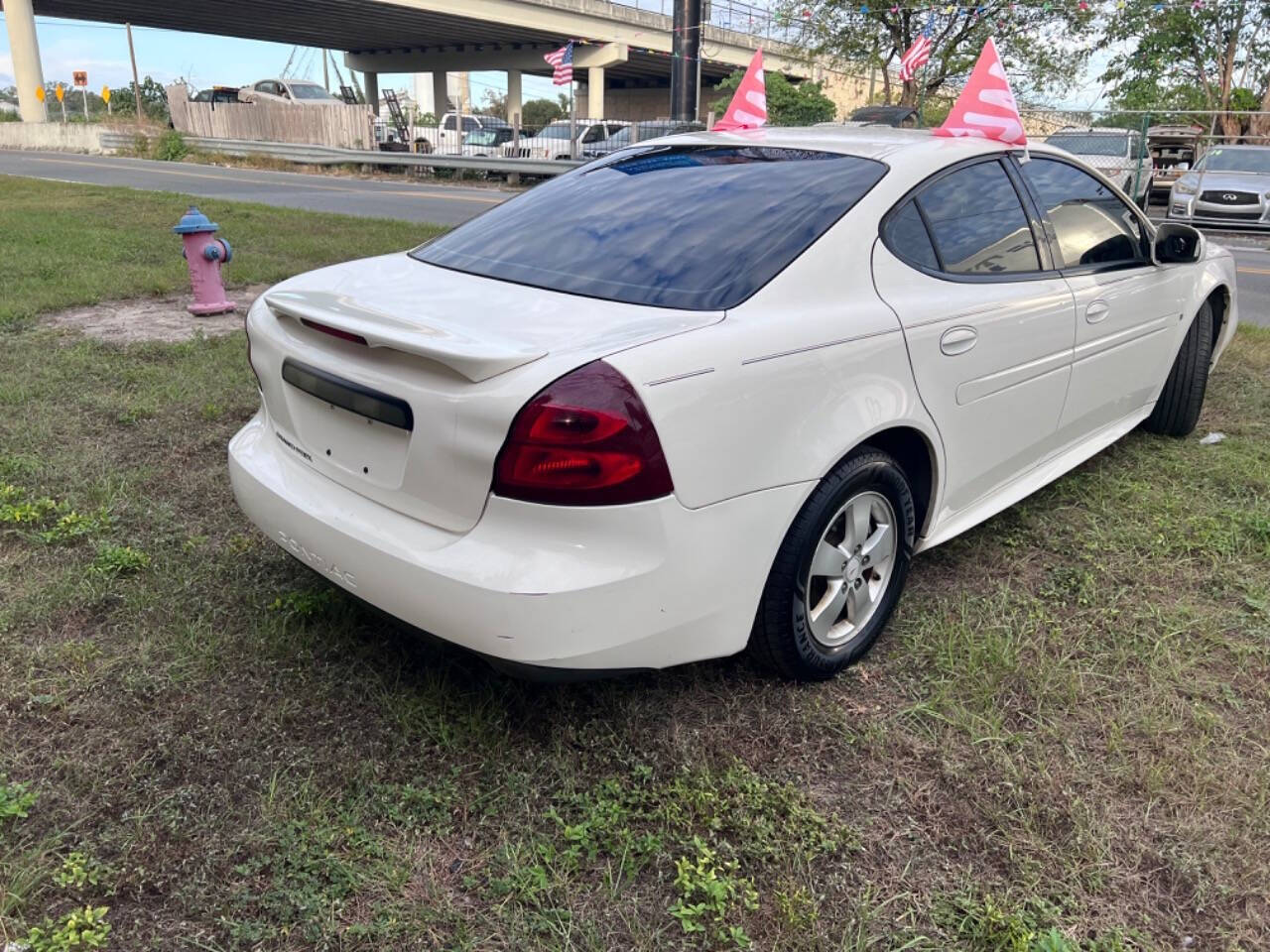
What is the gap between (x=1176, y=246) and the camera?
4.04 meters

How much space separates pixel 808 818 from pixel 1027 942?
1.71 ft

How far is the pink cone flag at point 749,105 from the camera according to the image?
169 inches

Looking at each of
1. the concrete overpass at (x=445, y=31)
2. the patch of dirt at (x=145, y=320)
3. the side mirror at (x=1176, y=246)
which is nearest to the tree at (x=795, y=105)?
the concrete overpass at (x=445, y=31)

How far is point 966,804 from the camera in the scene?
234cm

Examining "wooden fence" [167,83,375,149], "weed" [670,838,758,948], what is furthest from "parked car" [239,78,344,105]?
"weed" [670,838,758,948]

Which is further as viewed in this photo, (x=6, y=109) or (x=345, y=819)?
(x=6, y=109)

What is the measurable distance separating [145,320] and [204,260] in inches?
24.0

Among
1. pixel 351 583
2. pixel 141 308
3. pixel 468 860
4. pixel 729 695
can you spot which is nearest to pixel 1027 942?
pixel 729 695

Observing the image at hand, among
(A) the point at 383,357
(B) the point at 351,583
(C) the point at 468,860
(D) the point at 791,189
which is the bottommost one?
(C) the point at 468,860

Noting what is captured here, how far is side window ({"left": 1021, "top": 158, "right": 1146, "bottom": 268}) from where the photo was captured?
361 centimetres

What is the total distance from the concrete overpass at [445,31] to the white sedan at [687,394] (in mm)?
35926

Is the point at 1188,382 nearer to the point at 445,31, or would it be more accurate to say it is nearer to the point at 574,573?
the point at 574,573

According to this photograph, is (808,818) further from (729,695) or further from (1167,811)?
(1167,811)

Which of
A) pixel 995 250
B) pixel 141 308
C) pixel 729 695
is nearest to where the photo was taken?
pixel 729 695
